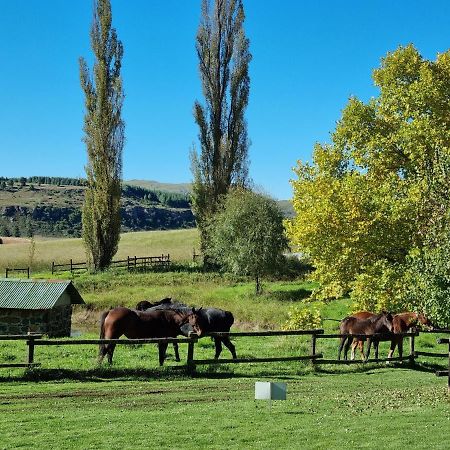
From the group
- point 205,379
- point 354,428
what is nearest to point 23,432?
point 354,428

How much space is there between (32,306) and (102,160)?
2673 centimetres

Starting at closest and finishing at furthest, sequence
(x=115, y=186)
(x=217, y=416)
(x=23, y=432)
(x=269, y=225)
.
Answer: (x=23, y=432) → (x=217, y=416) → (x=269, y=225) → (x=115, y=186)

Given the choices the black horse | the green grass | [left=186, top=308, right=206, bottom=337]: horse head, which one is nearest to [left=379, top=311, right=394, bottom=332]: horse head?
the black horse

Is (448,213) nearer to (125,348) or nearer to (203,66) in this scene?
(125,348)

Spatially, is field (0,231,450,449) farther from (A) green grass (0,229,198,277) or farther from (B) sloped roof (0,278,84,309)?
(A) green grass (0,229,198,277)

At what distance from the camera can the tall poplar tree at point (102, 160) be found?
56.4m

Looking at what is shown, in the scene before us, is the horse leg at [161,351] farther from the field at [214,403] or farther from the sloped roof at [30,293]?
the sloped roof at [30,293]

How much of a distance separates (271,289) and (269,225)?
4.88 meters

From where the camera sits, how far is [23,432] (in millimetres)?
10695

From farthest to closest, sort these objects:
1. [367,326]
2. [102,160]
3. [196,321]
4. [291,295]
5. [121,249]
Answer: [121,249] → [102,160] → [291,295] → [367,326] → [196,321]

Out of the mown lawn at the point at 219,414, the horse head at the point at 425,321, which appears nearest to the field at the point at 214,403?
the mown lawn at the point at 219,414

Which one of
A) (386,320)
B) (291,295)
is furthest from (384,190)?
(291,295)

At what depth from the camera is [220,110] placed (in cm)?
5941

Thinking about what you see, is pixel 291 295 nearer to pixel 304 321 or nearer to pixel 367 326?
pixel 304 321
